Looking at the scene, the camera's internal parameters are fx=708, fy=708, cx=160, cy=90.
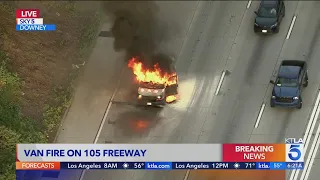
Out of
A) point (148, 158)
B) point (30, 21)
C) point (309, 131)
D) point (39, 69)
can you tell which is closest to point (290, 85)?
point (309, 131)

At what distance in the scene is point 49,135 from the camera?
42062 mm

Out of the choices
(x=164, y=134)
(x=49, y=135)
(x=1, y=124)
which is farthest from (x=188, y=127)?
(x=1, y=124)

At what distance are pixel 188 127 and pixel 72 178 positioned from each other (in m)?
7.56

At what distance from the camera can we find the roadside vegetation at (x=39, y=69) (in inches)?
1597

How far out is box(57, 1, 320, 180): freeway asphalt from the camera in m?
41.4

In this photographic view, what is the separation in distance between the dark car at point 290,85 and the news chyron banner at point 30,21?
15.5 meters

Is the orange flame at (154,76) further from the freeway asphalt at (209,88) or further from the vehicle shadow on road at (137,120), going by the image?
the vehicle shadow on road at (137,120)

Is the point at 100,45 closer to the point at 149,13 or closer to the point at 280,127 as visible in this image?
the point at 149,13

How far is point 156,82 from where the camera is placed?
143ft

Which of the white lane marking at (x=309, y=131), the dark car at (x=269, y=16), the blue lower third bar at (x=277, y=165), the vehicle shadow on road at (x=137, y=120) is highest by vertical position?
the dark car at (x=269, y=16)

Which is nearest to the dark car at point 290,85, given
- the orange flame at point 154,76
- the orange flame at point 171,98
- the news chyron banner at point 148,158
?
the news chyron banner at point 148,158

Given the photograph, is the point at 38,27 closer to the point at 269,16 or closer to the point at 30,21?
the point at 30,21

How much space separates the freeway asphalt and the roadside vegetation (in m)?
1.03

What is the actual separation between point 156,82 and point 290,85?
8.09m
